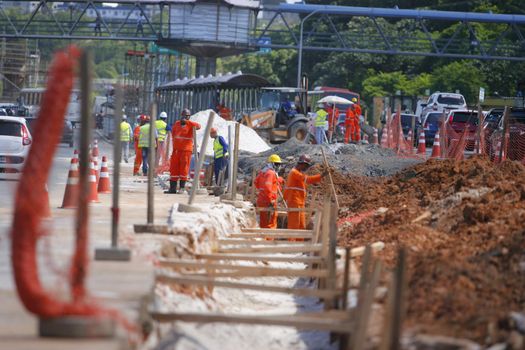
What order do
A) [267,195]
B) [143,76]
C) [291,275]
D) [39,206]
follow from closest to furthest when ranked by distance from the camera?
[39,206] → [291,275] → [267,195] → [143,76]

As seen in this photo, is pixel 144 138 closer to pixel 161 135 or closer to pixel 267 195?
pixel 161 135

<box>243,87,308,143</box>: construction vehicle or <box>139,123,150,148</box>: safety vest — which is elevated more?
<box>243,87,308,143</box>: construction vehicle

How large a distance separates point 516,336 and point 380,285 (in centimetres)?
290

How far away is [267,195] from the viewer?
21594 mm

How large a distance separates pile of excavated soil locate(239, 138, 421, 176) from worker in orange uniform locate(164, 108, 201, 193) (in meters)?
5.81

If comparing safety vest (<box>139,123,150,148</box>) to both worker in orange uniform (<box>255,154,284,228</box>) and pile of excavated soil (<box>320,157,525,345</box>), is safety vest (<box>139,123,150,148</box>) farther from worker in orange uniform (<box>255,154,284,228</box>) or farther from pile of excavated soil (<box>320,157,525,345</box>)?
worker in orange uniform (<box>255,154,284,228</box>)

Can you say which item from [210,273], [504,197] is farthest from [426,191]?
[210,273]

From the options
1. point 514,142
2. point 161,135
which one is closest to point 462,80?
point 161,135

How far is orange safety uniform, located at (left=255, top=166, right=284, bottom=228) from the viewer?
21.5 metres

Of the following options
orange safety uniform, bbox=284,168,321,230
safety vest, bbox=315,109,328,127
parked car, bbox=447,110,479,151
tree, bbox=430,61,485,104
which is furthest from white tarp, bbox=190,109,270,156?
tree, bbox=430,61,485,104

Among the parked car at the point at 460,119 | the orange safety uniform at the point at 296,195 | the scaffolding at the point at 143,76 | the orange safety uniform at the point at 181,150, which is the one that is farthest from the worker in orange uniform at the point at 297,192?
the scaffolding at the point at 143,76

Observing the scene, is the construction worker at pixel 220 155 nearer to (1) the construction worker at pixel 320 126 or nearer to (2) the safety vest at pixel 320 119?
(2) the safety vest at pixel 320 119

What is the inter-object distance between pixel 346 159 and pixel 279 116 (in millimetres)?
14304

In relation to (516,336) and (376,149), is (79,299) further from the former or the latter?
(376,149)
